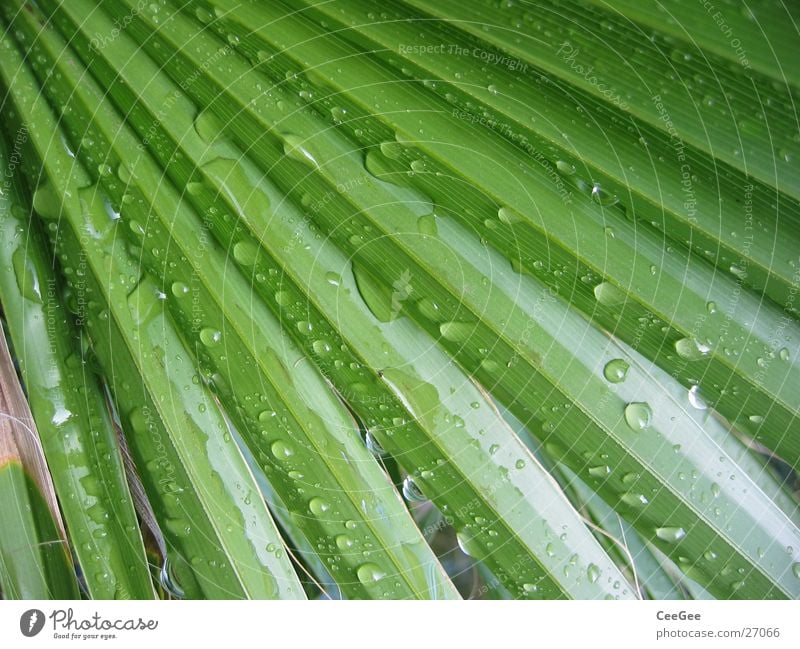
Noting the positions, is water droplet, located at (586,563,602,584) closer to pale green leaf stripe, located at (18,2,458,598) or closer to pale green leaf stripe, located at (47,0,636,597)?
pale green leaf stripe, located at (47,0,636,597)

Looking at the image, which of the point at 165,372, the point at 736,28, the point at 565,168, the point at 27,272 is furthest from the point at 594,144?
the point at 27,272

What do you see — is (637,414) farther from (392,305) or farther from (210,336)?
(210,336)

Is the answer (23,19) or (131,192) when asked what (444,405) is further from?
(23,19)

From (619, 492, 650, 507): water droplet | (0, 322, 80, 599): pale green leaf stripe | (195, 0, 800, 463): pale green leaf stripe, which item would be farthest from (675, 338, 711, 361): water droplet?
(0, 322, 80, 599): pale green leaf stripe

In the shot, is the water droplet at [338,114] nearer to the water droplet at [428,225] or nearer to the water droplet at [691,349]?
the water droplet at [428,225]
